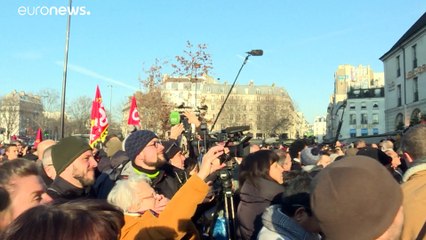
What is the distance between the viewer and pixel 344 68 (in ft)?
416

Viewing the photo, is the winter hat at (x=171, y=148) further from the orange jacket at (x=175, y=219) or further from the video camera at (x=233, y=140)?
the orange jacket at (x=175, y=219)

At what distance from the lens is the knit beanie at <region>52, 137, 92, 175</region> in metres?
4.15

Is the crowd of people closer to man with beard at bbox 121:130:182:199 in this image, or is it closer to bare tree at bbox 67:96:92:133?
man with beard at bbox 121:130:182:199

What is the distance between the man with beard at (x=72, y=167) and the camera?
13.3 feet

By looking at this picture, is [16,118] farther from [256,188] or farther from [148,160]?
[256,188]

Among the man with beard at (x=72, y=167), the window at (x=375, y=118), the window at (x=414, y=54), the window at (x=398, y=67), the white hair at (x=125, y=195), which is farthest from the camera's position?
the window at (x=375, y=118)

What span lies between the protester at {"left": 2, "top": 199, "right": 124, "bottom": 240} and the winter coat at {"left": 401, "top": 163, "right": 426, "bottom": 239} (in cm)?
201

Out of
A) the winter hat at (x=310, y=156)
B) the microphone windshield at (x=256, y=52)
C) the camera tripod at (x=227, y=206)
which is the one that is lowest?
the camera tripod at (x=227, y=206)

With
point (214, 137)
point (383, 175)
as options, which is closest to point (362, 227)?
point (383, 175)

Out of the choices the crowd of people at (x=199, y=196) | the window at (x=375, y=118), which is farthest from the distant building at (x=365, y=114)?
the crowd of people at (x=199, y=196)

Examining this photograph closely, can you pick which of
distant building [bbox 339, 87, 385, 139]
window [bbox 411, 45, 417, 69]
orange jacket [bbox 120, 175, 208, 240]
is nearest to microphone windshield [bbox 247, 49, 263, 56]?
orange jacket [bbox 120, 175, 208, 240]

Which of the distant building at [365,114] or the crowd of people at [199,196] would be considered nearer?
the crowd of people at [199,196]

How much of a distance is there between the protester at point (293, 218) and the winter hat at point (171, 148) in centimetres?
270

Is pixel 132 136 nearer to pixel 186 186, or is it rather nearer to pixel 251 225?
pixel 251 225
